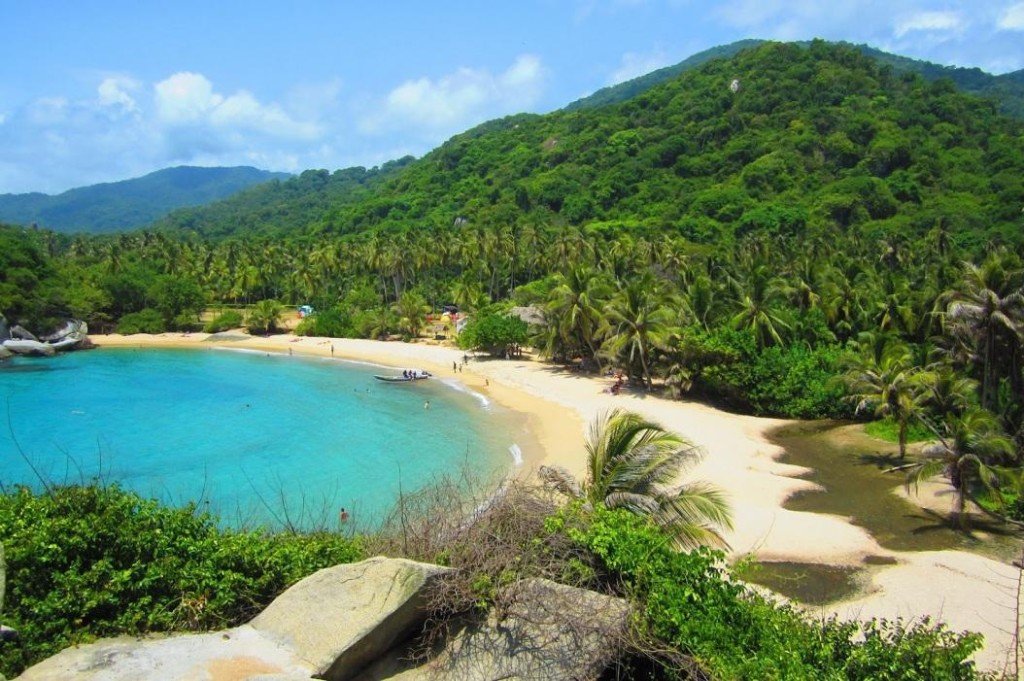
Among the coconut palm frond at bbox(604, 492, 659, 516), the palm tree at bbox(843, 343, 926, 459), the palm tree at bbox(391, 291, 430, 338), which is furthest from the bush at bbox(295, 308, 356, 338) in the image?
the coconut palm frond at bbox(604, 492, 659, 516)

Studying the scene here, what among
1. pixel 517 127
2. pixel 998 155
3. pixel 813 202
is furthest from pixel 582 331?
pixel 517 127

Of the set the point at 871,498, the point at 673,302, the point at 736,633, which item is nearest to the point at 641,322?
the point at 673,302

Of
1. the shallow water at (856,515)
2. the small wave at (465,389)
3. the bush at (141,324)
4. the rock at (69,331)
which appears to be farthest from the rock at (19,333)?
the shallow water at (856,515)

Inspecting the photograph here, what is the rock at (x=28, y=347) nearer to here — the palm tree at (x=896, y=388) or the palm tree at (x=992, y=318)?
the palm tree at (x=896, y=388)

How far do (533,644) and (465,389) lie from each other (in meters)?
34.1

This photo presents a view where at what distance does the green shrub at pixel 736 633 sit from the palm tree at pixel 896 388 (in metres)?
17.6

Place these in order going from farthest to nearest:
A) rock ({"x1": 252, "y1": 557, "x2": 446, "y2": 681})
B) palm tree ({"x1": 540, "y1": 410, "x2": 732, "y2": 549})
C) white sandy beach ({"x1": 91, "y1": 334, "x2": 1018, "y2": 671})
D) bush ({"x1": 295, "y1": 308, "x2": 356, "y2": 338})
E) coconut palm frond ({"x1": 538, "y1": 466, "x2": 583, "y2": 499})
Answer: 1. bush ({"x1": 295, "y1": 308, "x2": 356, "y2": 338})
2. white sandy beach ({"x1": 91, "y1": 334, "x2": 1018, "y2": 671})
3. coconut palm frond ({"x1": 538, "y1": 466, "x2": 583, "y2": 499})
4. palm tree ({"x1": 540, "y1": 410, "x2": 732, "y2": 549})
5. rock ({"x1": 252, "y1": 557, "x2": 446, "y2": 681})

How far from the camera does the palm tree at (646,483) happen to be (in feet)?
37.1

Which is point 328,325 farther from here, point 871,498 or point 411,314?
point 871,498

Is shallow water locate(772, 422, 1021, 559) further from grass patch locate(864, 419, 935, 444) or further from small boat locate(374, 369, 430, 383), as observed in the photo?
small boat locate(374, 369, 430, 383)

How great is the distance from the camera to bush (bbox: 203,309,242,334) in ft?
215

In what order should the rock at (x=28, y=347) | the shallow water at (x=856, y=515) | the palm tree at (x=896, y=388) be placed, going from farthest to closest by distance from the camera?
the rock at (x=28, y=347) < the palm tree at (x=896, y=388) < the shallow water at (x=856, y=515)

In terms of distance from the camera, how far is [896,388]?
77.8 ft

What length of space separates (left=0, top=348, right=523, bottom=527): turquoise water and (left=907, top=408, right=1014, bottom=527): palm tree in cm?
1295
